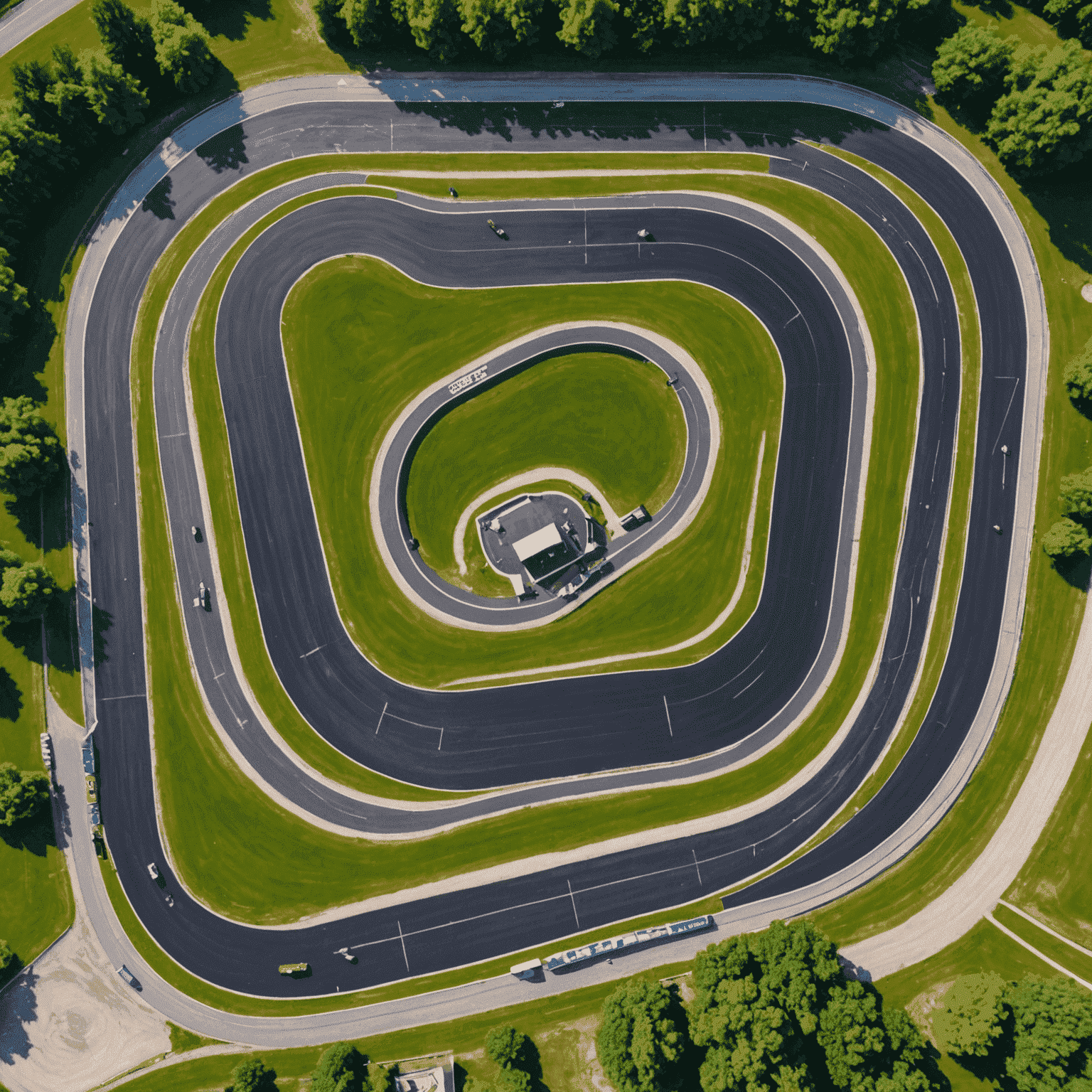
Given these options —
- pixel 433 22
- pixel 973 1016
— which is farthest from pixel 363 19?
pixel 973 1016

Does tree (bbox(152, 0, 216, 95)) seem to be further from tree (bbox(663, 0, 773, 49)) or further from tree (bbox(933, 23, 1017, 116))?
tree (bbox(933, 23, 1017, 116))

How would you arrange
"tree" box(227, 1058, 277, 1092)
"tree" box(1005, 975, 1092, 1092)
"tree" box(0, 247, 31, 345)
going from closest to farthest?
"tree" box(1005, 975, 1092, 1092) < "tree" box(227, 1058, 277, 1092) < "tree" box(0, 247, 31, 345)

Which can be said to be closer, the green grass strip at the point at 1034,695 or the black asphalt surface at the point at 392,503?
the green grass strip at the point at 1034,695

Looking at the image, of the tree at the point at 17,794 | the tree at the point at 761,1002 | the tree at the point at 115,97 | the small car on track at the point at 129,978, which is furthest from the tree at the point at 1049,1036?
the tree at the point at 115,97

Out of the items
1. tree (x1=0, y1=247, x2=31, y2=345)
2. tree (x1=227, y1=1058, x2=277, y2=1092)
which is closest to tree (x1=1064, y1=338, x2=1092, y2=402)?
tree (x1=227, y1=1058, x2=277, y2=1092)

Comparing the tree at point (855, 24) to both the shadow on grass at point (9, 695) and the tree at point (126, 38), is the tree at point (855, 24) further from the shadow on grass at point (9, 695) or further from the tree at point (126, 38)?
the shadow on grass at point (9, 695)

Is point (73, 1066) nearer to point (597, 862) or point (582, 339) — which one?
point (597, 862)

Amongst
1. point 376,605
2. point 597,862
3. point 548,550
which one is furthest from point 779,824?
point 376,605

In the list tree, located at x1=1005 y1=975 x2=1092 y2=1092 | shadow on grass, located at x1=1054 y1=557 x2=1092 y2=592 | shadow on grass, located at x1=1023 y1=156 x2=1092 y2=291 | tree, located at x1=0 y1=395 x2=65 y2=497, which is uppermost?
tree, located at x1=0 y1=395 x2=65 y2=497
